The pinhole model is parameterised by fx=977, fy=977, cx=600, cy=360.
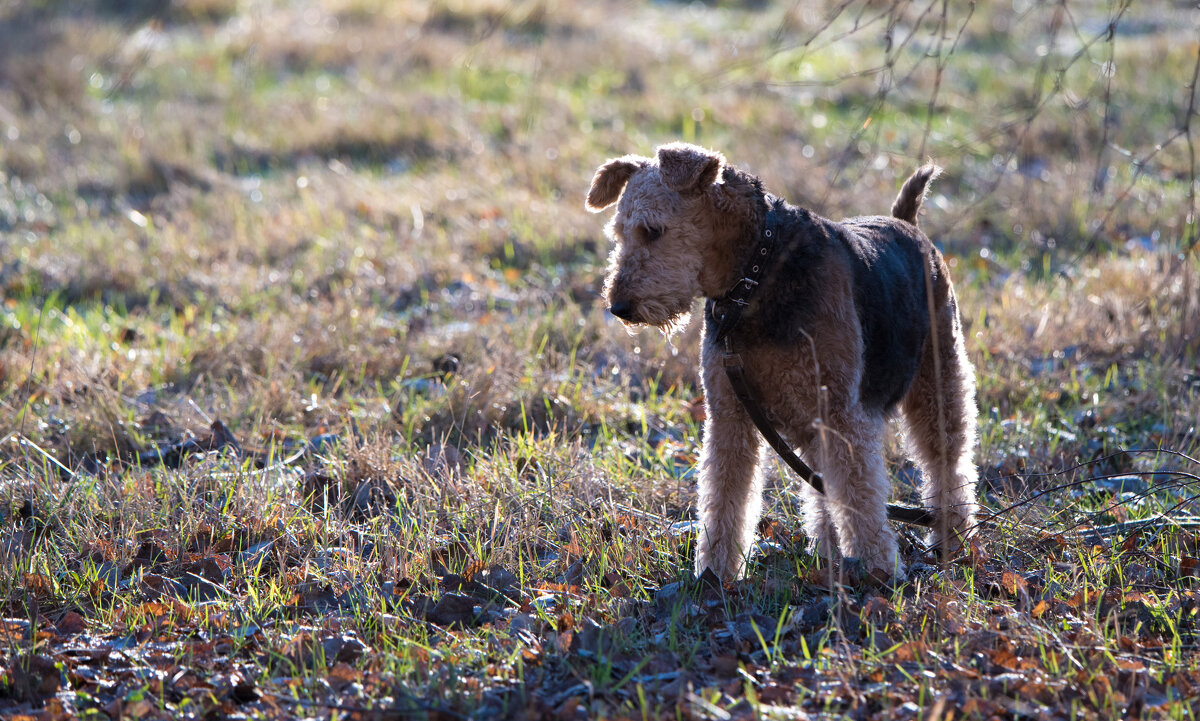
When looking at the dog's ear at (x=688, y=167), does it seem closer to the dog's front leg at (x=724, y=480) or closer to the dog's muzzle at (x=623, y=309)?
the dog's muzzle at (x=623, y=309)

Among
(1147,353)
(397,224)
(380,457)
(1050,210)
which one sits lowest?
(380,457)

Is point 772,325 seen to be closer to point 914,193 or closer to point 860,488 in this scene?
point 860,488

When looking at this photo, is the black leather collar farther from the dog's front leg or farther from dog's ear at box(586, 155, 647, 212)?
dog's ear at box(586, 155, 647, 212)

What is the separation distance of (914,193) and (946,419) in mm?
1033

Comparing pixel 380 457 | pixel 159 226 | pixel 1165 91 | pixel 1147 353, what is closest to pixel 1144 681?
pixel 380 457

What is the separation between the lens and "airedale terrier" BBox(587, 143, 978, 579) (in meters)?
3.48

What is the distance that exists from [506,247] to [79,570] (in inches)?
194

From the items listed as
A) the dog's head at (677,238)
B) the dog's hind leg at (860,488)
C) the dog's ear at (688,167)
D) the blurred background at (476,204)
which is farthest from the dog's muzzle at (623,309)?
the blurred background at (476,204)

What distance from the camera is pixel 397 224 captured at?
8.91 metres

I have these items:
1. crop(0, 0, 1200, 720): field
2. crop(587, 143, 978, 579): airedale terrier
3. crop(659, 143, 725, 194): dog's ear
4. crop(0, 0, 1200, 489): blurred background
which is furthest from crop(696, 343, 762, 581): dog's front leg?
crop(0, 0, 1200, 489): blurred background

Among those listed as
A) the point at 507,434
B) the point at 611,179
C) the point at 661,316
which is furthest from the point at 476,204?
the point at 661,316

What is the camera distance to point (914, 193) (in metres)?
4.42

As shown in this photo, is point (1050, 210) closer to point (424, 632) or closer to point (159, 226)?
point (424, 632)

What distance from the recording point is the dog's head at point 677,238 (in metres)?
3.52
